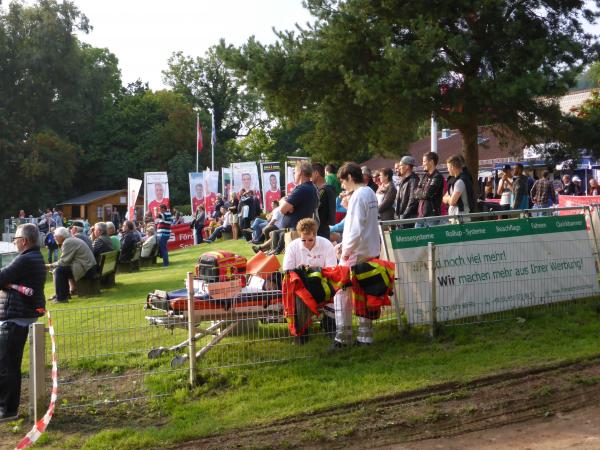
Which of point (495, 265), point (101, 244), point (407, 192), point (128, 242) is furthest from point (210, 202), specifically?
point (495, 265)

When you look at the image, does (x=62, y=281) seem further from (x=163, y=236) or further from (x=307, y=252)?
(x=307, y=252)

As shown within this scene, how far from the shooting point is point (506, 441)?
19.1ft

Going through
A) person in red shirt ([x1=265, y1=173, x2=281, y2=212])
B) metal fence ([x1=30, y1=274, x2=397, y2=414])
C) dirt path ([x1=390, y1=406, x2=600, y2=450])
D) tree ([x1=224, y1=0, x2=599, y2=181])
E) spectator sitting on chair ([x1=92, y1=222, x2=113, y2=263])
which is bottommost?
dirt path ([x1=390, y1=406, x2=600, y2=450])

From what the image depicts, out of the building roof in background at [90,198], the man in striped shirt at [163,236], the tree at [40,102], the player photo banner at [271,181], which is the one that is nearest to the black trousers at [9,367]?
the man in striped shirt at [163,236]

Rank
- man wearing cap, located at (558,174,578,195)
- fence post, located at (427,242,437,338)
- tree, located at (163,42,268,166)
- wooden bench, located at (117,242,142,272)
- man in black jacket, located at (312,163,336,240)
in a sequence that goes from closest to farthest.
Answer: fence post, located at (427,242,437,338) → man in black jacket, located at (312,163,336,240) → wooden bench, located at (117,242,142,272) → man wearing cap, located at (558,174,578,195) → tree, located at (163,42,268,166)

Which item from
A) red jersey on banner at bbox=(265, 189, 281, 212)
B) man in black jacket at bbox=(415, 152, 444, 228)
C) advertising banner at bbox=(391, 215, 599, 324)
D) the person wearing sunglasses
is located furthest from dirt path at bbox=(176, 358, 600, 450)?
red jersey on banner at bbox=(265, 189, 281, 212)

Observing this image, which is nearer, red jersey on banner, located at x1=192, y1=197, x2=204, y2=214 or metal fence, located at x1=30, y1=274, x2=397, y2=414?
metal fence, located at x1=30, y1=274, x2=397, y2=414

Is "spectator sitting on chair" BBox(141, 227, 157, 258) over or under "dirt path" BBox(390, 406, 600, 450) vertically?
over

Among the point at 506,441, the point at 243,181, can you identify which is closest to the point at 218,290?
the point at 506,441

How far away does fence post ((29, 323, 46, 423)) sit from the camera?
7.21 meters

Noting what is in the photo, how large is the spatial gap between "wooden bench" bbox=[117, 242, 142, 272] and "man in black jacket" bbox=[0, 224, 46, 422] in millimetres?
12187

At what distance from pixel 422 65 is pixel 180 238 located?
60.6 ft

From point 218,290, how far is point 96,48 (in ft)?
257

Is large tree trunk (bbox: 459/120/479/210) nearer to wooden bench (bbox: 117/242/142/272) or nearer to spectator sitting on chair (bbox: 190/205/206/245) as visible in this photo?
wooden bench (bbox: 117/242/142/272)
